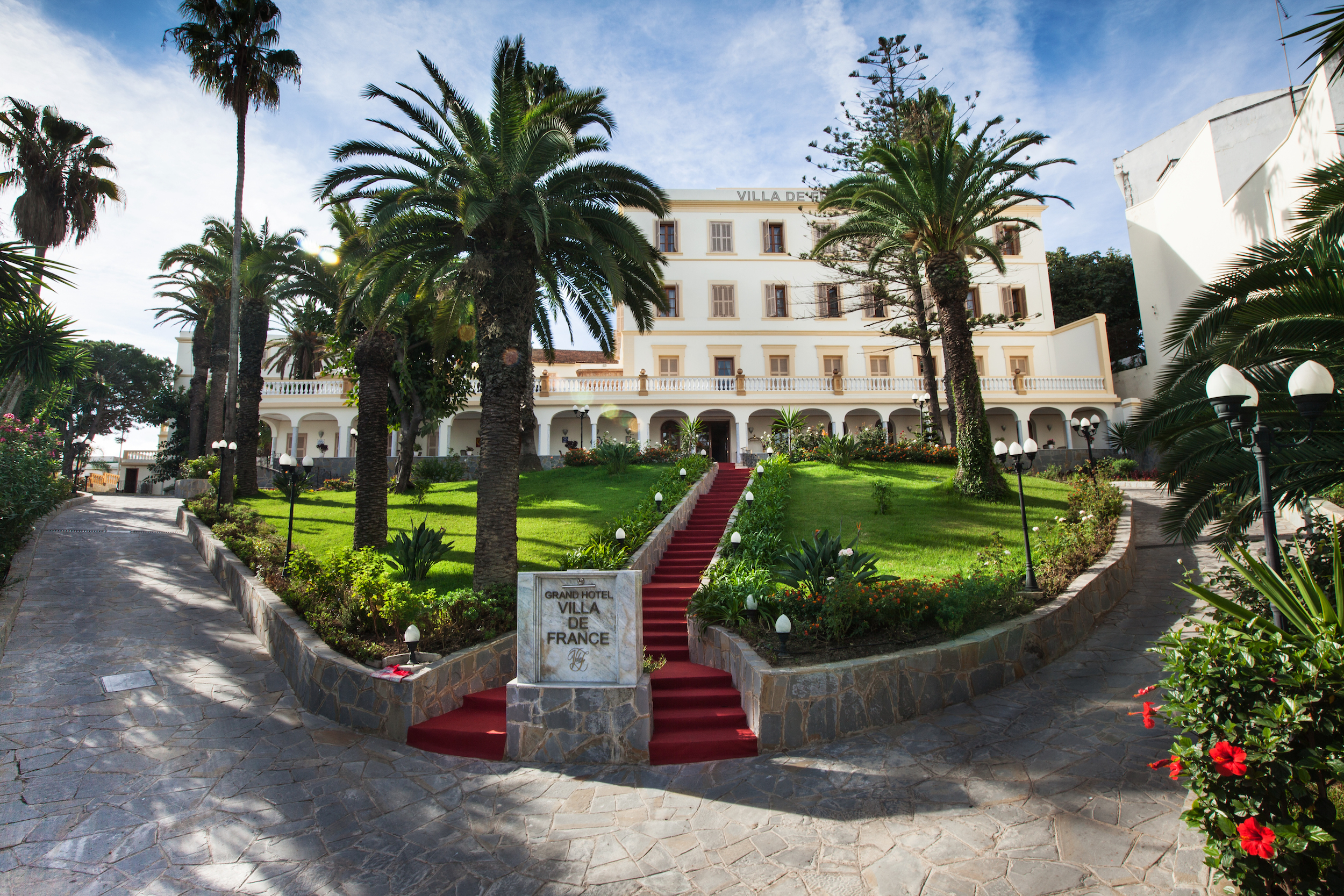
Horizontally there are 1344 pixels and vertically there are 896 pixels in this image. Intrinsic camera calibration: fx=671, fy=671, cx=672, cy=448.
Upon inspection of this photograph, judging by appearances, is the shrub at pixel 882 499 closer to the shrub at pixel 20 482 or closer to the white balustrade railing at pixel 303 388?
the shrub at pixel 20 482

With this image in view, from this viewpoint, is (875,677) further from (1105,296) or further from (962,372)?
(1105,296)

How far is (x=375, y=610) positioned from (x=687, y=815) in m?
4.59

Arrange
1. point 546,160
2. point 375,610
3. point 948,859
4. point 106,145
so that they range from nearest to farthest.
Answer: point 948,859, point 375,610, point 546,160, point 106,145

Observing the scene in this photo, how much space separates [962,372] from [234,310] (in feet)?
60.3

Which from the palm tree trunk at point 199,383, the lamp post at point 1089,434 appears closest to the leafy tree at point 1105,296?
the lamp post at point 1089,434

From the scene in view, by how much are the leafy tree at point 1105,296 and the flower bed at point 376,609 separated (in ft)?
119

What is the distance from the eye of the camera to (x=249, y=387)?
20.1 meters

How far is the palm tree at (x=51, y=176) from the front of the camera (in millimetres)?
17859

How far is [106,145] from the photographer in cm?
1897

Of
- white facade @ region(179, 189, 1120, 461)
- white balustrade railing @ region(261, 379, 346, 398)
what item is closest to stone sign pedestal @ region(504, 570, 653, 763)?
white facade @ region(179, 189, 1120, 461)

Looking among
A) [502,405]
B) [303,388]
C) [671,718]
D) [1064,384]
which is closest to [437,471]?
[303,388]

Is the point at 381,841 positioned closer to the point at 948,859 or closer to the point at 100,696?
the point at 948,859

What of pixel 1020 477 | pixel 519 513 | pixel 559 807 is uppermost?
pixel 1020 477

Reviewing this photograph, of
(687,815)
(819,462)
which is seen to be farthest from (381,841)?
(819,462)
